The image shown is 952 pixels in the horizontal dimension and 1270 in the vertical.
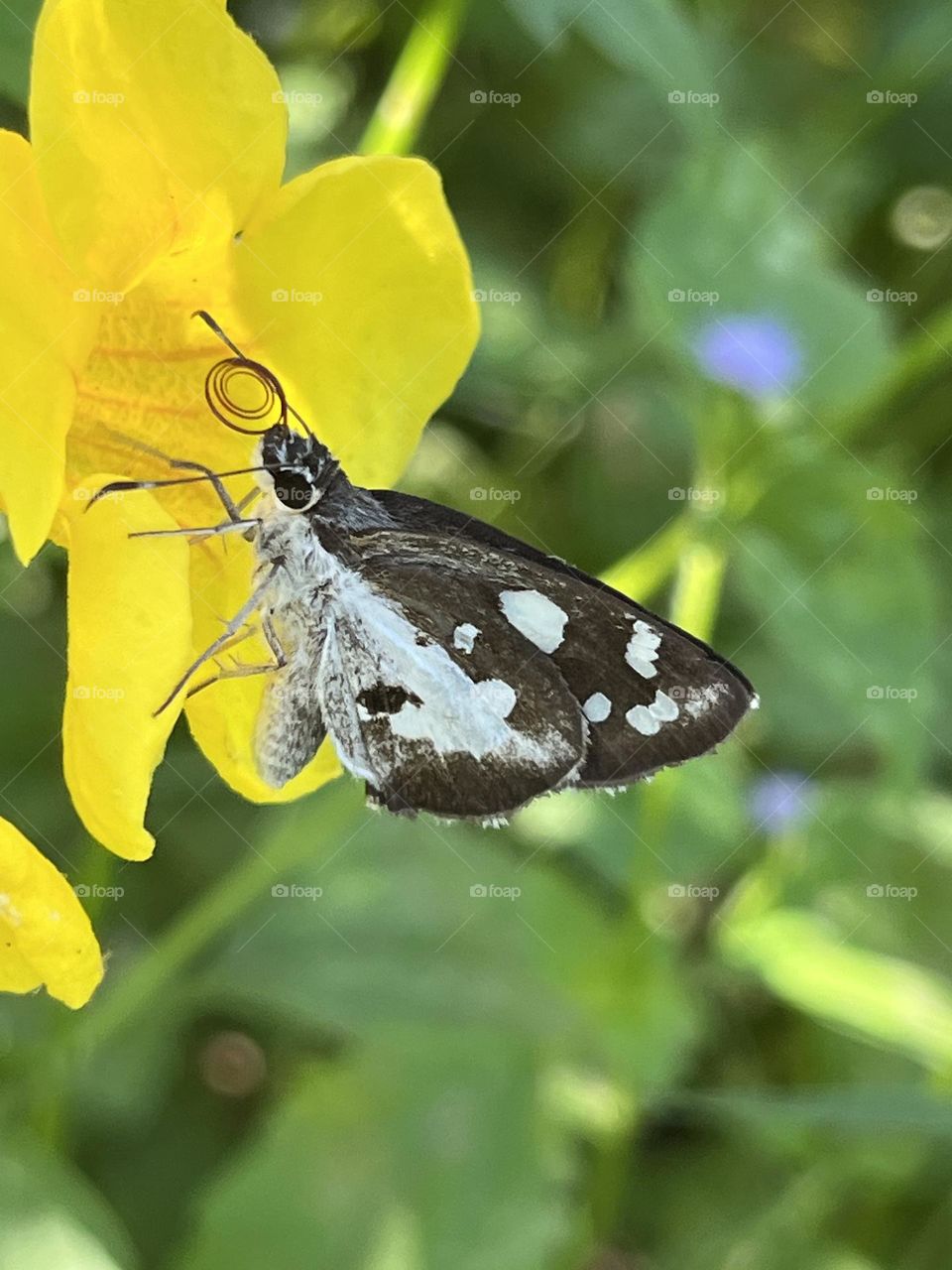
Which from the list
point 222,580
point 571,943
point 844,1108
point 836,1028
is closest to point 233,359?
point 222,580

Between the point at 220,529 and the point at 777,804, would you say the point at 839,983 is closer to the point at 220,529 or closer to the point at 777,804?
the point at 777,804

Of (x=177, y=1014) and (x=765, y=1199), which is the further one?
(x=765, y=1199)

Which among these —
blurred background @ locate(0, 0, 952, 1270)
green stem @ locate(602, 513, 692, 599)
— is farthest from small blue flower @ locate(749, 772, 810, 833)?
green stem @ locate(602, 513, 692, 599)

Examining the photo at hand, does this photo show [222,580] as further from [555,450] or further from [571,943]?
A: [555,450]

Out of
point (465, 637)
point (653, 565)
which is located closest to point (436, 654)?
point (465, 637)

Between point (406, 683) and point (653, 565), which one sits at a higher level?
point (406, 683)

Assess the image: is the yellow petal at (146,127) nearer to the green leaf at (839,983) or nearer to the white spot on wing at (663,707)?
the white spot on wing at (663,707)
